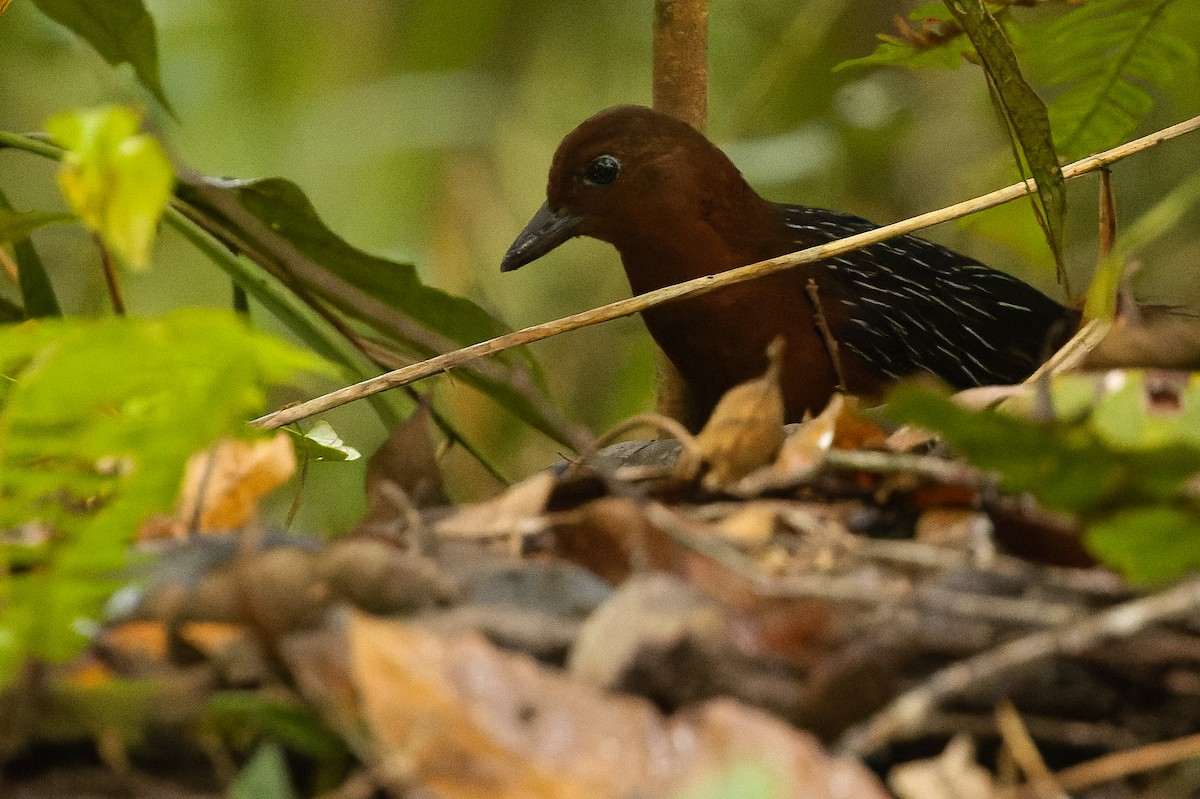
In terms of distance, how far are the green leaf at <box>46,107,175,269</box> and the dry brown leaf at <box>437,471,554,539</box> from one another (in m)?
0.31

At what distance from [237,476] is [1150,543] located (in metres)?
0.68

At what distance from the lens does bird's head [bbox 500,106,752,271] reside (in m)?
2.00

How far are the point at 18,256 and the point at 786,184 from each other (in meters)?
1.98

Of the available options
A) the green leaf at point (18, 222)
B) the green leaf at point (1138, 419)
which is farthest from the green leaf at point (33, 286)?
the green leaf at point (1138, 419)

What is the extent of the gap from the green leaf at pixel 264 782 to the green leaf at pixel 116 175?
286 mm

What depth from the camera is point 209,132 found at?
3338 mm

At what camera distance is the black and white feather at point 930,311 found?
2012 mm

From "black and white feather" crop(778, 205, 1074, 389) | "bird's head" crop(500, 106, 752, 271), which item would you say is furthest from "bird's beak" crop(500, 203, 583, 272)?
"black and white feather" crop(778, 205, 1074, 389)

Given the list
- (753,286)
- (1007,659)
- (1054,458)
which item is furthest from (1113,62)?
Answer: (1007,659)

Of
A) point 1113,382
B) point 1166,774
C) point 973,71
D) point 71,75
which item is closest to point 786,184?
point 973,71

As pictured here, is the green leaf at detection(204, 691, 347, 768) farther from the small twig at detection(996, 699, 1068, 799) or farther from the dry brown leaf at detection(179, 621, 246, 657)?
the small twig at detection(996, 699, 1068, 799)

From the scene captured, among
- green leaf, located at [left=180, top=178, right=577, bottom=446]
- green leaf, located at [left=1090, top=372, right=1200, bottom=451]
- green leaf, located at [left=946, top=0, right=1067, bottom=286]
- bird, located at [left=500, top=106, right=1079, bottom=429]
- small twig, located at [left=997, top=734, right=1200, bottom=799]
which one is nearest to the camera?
small twig, located at [left=997, top=734, right=1200, bottom=799]

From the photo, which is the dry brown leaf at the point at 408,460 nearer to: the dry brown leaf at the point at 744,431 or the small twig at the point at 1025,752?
the dry brown leaf at the point at 744,431

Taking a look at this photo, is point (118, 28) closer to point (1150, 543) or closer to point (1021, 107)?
point (1021, 107)
